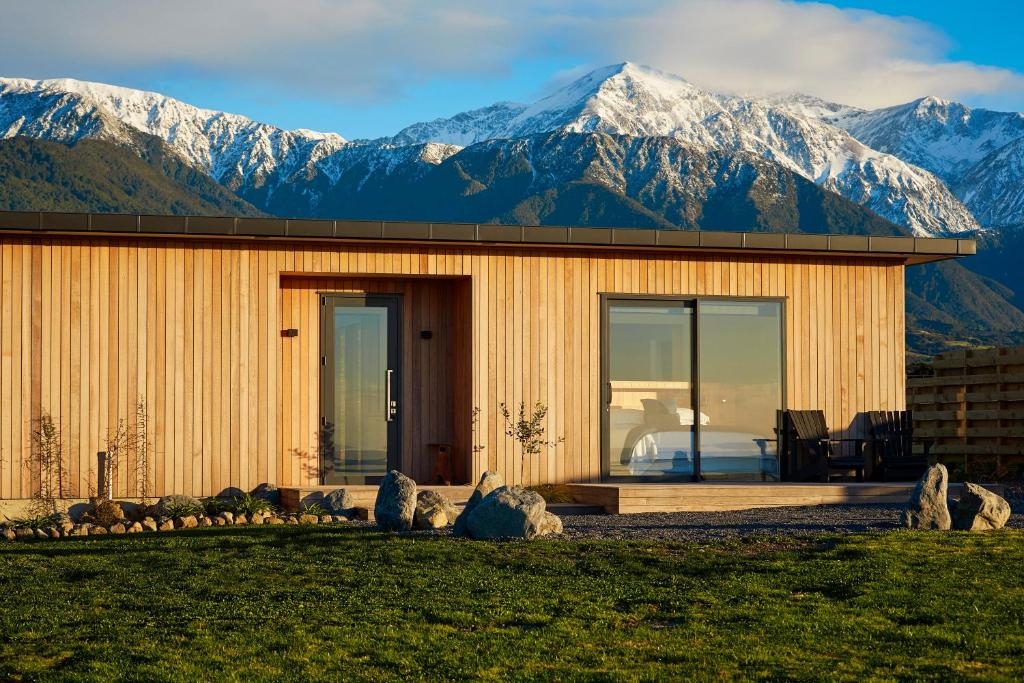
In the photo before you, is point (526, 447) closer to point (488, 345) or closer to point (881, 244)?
point (488, 345)

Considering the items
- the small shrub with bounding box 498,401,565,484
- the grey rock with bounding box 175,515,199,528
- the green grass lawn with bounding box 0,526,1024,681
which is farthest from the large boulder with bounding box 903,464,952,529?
the grey rock with bounding box 175,515,199,528

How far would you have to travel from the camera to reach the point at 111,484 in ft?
36.7

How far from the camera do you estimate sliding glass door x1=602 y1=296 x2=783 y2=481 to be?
12.6m

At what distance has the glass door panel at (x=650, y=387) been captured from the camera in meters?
12.5

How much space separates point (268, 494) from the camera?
37.5 feet

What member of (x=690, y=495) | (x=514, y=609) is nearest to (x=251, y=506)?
(x=690, y=495)

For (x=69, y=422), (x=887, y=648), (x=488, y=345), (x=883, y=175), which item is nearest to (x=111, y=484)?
(x=69, y=422)

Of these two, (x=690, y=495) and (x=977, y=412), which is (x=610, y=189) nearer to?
(x=977, y=412)

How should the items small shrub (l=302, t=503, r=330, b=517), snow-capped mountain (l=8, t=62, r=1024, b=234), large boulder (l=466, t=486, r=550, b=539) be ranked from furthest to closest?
snow-capped mountain (l=8, t=62, r=1024, b=234)
small shrub (l=302, t=503, r=330, b=517)
large boulder (l=466, t=486, r=550, b=539)

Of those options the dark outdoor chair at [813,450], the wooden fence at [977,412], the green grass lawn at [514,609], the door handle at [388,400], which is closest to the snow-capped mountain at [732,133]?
the wooden fence at [977,412]

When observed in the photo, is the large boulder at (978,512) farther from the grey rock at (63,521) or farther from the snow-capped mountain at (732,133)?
the snow-capped mountain at (732,133)

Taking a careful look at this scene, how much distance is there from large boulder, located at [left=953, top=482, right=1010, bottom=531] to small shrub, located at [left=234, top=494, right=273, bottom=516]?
548 cm

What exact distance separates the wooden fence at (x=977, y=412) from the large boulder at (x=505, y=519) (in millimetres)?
8206

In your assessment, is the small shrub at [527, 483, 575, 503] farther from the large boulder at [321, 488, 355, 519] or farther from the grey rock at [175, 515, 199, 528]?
the grey rock at [175, 515, 199, 528]
